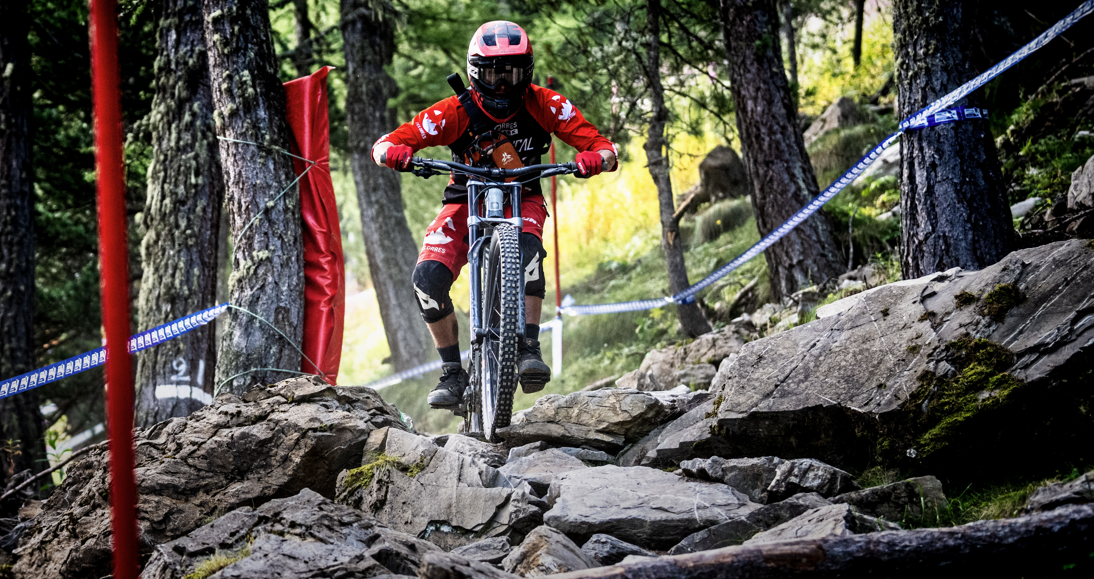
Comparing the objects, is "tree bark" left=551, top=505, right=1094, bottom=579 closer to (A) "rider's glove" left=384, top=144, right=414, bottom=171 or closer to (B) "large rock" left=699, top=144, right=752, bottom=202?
(A) "rider's glove" left=384, top=144, right=414, bottom=171

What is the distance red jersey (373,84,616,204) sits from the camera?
4762mm

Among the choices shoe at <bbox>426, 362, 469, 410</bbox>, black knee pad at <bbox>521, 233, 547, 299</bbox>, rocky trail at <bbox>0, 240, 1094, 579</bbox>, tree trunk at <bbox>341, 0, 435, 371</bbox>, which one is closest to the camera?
rocky trail at <bbox>0, 240, 1094, 579</bbox>

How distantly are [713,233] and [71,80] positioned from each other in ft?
30.4

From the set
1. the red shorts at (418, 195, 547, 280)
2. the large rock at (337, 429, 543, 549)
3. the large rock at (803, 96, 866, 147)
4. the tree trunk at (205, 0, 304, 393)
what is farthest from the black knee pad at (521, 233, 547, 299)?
the large rock at (803, 96, 866, 147)

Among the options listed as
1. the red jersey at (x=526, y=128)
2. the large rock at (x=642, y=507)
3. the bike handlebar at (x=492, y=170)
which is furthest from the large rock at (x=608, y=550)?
the red jersey at (x=526, y=128)

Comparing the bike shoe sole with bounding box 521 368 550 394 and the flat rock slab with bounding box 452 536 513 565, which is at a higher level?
the bike shoe sole with bounding box 521 368 550 394

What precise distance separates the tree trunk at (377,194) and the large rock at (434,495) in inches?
329

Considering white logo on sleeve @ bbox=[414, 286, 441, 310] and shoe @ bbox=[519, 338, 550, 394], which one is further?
white logo on sleeve @ bbox=[414, 286, 441, 310]

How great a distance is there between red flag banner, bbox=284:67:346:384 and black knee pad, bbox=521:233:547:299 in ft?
4.95

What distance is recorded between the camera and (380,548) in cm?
269

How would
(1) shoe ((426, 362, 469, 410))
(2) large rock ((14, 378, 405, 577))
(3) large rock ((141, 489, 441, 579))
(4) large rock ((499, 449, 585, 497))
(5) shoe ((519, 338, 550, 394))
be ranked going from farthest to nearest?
1. (1) shoe ((426, 362, 469, 410))
2. (5) shoe ((519, 338, 550, 394))
3. (4) large rock ((499, 449, 585, 497))
4. (2) large rock ((14, 378, 405, 577))
5. (3) large rock ((141, 489, 441, 579))

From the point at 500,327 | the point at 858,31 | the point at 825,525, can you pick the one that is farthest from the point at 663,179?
the point at 858,31

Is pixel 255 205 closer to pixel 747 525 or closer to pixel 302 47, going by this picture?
pixel 747 525

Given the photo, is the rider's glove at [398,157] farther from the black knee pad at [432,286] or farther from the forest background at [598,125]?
the forest background at [598,125]
